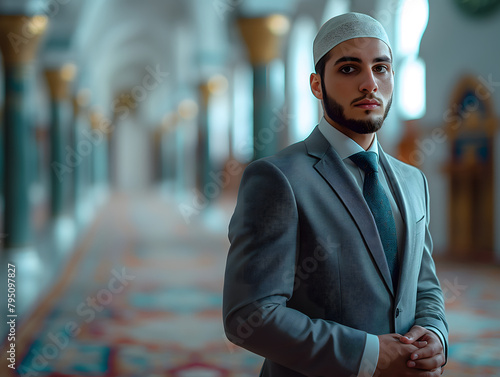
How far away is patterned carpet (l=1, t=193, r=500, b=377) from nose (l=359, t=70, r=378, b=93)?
2746 mm

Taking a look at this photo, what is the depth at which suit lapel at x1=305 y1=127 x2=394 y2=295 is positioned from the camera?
127 centimetres

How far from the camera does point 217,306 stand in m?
5.41

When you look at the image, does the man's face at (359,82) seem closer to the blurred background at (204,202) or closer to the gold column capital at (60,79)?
the blurred background at (204,202)

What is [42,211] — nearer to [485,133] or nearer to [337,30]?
[485,133]

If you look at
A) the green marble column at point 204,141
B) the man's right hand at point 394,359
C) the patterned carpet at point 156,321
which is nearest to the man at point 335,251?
the man's right hand at point 394,359

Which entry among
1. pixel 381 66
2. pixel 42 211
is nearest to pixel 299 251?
pixel 381 66

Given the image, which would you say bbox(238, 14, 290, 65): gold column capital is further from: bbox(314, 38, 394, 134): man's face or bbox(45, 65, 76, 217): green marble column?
bbox(314, 38, 394, 134): man's face

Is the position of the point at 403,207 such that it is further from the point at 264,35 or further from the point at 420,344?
the point at 264,35

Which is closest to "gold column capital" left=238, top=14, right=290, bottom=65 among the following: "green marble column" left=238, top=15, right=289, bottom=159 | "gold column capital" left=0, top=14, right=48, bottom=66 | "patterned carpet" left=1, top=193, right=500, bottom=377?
"green marble column" left=238, top=15, right=289, bottom=159

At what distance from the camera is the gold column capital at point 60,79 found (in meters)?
12.3

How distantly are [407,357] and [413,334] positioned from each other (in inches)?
2.5

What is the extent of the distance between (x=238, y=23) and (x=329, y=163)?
22.8 ft

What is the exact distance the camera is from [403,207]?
1.35 meters

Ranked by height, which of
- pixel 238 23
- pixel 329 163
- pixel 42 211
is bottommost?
pixel 329 163
